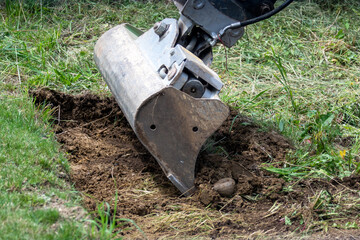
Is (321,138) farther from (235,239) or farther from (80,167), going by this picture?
(80,167)

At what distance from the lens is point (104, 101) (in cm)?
462

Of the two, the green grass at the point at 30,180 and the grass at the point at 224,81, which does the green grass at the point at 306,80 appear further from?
the green grass at the point at 30,180

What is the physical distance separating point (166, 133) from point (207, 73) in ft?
1.62

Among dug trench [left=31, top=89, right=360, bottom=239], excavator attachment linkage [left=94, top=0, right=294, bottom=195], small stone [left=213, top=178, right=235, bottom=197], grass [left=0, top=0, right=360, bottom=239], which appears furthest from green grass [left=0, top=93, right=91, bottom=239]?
small stone [left=213, top=178, right=235, bottom=197]

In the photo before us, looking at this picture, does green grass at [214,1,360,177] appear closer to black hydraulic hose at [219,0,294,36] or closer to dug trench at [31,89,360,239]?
dug trench at [31,89,360,239]

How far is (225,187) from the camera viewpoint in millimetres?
3412

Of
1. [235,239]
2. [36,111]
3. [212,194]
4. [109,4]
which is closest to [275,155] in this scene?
[212,194]

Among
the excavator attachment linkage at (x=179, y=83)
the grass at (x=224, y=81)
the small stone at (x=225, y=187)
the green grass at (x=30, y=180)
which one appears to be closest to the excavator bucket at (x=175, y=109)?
the excavator attachment linkage at (x=179, y=83)

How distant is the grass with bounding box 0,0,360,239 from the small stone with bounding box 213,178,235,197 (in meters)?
0.27

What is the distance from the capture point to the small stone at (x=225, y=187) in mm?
3412

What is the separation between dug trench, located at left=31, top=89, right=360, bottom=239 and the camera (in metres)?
3.15

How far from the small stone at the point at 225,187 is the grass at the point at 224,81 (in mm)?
268

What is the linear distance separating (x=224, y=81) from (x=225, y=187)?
218cm


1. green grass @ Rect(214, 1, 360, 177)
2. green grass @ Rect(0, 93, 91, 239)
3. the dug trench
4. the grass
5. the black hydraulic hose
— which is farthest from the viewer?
green grass @ Rect(214, 1, 360, 177)
